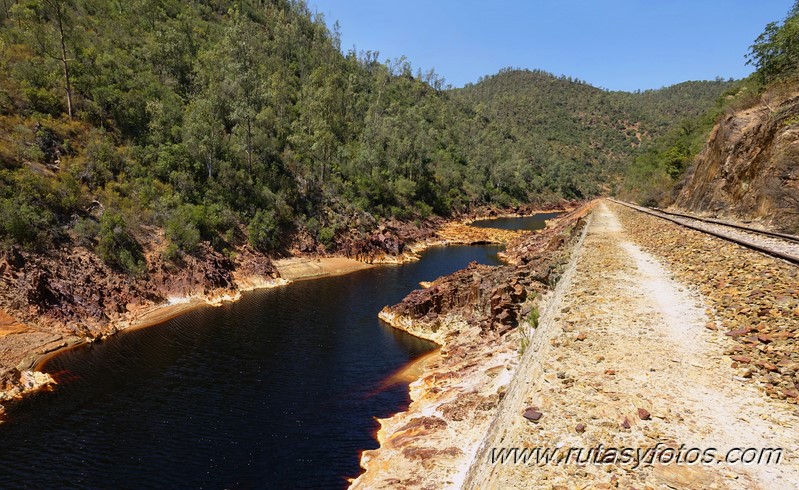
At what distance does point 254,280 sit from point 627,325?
1570 inches

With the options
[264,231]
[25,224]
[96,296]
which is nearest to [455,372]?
[96,296]

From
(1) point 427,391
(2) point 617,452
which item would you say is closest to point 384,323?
(1) point 427,391

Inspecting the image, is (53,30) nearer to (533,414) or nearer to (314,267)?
(314,267)

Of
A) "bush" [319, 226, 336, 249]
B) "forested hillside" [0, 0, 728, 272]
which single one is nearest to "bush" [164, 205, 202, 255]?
"forested hillside" [0, 0, 728, 272]

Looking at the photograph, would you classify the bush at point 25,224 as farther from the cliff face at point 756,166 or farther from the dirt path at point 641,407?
the cliff face at point 756,166

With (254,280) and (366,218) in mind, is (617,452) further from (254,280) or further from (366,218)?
(366,218)

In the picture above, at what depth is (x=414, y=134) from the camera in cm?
10912

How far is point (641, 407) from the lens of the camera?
8.74 m

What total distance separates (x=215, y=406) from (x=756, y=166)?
1636 inches

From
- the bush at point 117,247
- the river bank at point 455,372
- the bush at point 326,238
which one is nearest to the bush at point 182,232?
the bush at point 117,247

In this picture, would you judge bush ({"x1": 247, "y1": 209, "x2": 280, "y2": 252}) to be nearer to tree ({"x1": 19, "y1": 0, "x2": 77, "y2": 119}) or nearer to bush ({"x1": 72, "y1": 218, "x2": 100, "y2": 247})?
→ bush ({"x1": 72, "y1": 218, "x2": 100, "y2": 247})

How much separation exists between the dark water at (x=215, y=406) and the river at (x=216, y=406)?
7 centimetres

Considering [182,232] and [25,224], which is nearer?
[25,224]

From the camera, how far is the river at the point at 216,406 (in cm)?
1636
